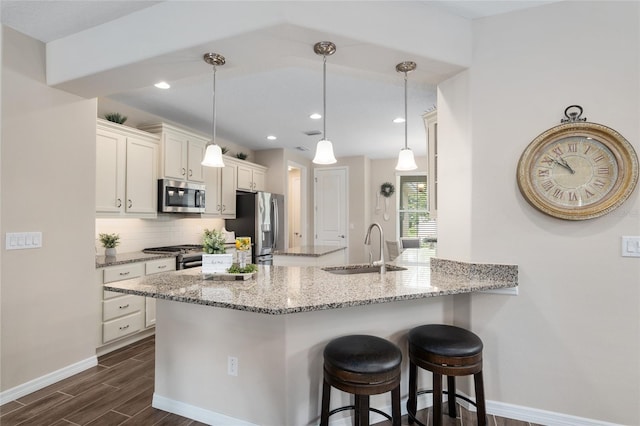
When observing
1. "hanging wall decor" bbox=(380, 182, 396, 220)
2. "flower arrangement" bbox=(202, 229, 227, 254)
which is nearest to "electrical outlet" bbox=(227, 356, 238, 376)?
"flower arrangement" bbox=(202, 229, 227, 254)

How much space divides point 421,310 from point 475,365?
481 millimetres

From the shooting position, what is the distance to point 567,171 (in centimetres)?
194

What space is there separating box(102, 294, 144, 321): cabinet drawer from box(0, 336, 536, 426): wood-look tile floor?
1.46ft

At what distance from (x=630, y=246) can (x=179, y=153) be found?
4.29 metres

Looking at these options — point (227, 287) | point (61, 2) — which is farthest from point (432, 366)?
point (61, 2)

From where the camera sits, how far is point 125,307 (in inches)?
125

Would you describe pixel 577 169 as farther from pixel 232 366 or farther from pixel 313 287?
pixel 232 366

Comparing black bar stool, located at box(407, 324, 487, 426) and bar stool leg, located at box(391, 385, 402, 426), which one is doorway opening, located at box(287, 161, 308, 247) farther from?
bar stool leg, located at box(391, 385, 402, 426)

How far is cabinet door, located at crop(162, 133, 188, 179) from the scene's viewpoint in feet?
12.7

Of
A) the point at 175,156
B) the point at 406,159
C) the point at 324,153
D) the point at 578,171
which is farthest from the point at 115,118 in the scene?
the point at 578,171

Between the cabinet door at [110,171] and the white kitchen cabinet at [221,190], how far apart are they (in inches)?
50.5

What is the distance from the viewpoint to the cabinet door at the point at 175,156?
387 centimetres

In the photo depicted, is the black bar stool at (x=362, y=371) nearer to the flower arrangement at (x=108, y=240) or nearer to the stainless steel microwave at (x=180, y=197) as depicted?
the flower arrangement at (x=108, y=240)

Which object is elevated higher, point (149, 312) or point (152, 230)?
point (152, 230)
